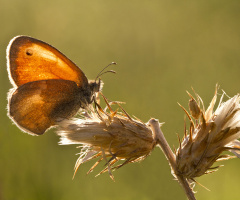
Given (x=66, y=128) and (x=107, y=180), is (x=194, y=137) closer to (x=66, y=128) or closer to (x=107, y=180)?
(x=66, y=128)

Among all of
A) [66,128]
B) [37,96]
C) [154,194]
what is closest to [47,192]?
[154,194]

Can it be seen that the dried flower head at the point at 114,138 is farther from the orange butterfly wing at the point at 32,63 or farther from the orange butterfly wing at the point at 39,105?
the orange butterfly wing at the point at 32,63

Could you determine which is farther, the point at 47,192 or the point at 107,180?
the point at 107,180

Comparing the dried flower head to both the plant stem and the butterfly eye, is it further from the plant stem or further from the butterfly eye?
the butterfly eye

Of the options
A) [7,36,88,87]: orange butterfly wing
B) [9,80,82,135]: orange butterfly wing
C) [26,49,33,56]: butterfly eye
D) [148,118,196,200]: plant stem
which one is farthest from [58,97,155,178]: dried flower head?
[26,49,33,56]: butterfly eye

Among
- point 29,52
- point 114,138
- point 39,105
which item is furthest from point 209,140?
point 29,52

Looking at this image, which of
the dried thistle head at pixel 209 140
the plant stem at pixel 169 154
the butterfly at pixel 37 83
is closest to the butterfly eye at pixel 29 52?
the butterfly at pixel 37 83
